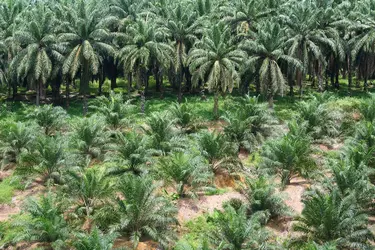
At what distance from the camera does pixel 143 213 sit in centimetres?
1939

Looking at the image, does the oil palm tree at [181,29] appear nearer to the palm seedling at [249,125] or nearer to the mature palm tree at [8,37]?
the palm seedling at [249,125]

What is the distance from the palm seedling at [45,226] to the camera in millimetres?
18500

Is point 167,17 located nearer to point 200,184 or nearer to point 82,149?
point 82,149

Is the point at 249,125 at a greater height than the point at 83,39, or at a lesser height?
lesser

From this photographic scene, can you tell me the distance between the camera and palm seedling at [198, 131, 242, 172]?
84.5 feet

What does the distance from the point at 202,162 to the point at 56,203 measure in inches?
323

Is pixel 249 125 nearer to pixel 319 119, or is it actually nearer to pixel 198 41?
pixel 319 119

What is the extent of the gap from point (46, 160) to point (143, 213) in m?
8.11

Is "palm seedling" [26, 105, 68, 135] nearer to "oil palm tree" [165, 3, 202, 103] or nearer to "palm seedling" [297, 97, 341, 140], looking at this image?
"oil palm tree" [165, 3, 202, 103]

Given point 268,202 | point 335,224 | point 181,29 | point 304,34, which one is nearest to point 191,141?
point 268,202

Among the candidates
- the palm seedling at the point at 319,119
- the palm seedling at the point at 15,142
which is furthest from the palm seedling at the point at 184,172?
the palm seedling at the point at 319,119

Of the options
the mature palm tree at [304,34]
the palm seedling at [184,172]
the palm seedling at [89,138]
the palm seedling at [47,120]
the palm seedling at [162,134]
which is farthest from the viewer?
the mature palm tree at [304,34]

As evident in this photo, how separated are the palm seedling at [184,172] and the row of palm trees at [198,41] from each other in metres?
10.3

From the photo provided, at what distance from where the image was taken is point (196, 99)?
42250 mm
